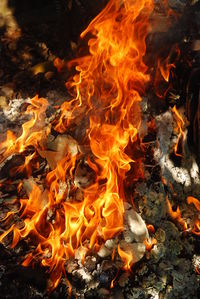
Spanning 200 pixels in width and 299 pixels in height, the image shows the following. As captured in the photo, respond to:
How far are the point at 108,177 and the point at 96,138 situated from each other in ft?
2.39

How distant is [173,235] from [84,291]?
62.0 inches

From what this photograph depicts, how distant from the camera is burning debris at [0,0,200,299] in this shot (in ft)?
12.4

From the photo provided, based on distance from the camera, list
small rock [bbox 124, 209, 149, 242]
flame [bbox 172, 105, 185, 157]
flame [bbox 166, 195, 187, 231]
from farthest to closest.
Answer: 1. flame [bbox 172, 105, 185, 157]
2. flame [bbox 166, 195, 187, 231]
3. small rock [bbox 124, 209, 149, 242]

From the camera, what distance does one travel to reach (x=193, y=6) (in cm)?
480

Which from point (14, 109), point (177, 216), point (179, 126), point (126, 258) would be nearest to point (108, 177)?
point (126, 258)

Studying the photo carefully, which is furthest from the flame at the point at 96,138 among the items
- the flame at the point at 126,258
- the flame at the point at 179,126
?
the flame at the point at 179,126

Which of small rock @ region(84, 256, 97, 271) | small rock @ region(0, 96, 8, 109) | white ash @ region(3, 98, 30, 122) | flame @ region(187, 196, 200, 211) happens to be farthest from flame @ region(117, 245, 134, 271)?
small rock @ region(0, 96, 8, 109)

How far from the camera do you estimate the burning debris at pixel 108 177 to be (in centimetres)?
378

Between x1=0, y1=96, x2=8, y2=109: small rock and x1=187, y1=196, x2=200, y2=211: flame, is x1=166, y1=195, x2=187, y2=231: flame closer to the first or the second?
x1=187, y1=196, x2=200, y2=211: flame

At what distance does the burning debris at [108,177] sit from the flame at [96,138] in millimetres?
16

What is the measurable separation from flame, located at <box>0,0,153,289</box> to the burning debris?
0.05 ft

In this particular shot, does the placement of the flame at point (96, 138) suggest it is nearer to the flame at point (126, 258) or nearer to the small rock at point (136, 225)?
the flame at point (126, 258)

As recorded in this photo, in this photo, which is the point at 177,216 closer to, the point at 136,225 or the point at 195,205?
the point at 195,205

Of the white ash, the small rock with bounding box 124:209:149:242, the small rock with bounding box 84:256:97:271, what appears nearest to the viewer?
the small rock with bounding box 84:256:97:271
